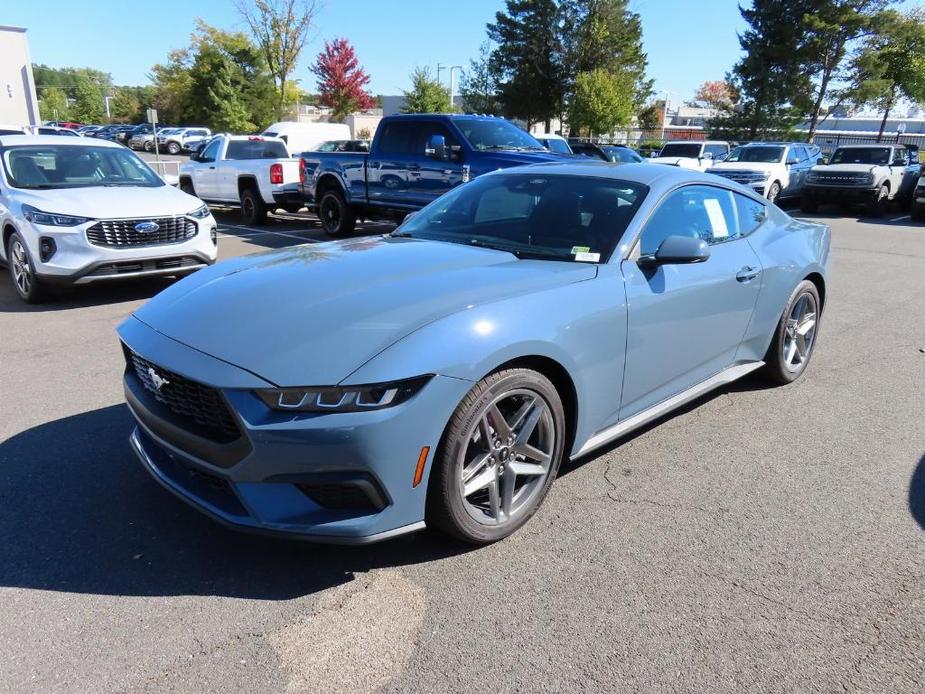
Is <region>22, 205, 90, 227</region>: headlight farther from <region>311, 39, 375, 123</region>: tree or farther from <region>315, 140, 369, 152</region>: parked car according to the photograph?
<region>311, 39, 375, 123</region>: tree

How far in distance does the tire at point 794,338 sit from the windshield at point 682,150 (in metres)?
18.7

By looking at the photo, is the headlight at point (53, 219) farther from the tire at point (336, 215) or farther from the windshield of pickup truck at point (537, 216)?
the tire at point (336, 215)

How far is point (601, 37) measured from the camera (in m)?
45.2

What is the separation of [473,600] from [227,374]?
1243 mm

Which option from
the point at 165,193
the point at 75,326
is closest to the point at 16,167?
the point at 165,193

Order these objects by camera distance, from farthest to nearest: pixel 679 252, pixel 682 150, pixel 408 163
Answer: pixel 682 150 < pixel 408 163 < pixel 679 252

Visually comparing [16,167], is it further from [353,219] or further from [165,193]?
[353,219]

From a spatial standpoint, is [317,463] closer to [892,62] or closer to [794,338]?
[794,338]

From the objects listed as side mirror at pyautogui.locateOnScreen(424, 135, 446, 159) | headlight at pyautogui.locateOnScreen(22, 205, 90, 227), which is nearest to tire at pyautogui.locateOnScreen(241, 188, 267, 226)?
side mirror at pyautogui.locateOnScreen(424, 135, 446, 159)

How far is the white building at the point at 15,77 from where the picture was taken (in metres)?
34.8

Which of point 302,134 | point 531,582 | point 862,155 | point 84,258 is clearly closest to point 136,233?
point 84,258

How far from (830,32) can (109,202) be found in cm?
3936

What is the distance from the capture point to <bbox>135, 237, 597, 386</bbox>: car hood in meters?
2.50

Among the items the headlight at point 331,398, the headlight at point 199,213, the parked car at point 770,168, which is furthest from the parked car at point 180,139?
the headlight at point 331,398
